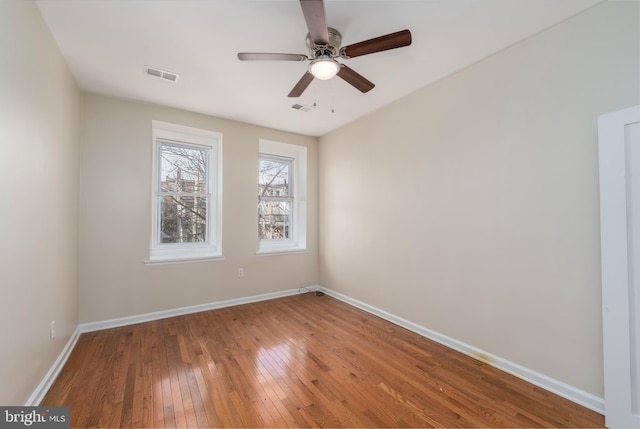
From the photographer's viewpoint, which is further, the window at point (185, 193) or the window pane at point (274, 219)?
the window pane at point (274, 219)

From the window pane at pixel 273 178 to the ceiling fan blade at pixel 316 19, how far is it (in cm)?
273

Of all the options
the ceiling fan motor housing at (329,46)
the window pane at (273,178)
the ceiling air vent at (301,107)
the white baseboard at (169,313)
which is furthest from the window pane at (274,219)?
the ceiling fan motor housing at (329,46)

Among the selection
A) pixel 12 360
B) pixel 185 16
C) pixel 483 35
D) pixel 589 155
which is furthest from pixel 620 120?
pixel 12 360

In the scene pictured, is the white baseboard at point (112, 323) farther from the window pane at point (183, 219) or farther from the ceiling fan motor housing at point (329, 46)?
the ceiling fan motor housing at point (329, 46)

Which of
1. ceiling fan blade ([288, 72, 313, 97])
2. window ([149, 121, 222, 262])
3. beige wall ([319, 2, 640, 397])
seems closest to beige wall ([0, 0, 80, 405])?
window ([149, 121, 222, 262])

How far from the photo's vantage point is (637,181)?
1539 millimetres

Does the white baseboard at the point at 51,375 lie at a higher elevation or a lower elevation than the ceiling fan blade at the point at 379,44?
lower

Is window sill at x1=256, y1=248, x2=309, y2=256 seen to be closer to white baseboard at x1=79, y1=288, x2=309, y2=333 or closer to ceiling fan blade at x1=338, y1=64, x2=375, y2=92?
white baseboard at x1=79, y1=288, x2=309, y2=333

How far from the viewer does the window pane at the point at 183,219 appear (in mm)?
3447

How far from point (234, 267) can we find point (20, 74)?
9.05 ft

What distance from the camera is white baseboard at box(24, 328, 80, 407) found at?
67.0 inches

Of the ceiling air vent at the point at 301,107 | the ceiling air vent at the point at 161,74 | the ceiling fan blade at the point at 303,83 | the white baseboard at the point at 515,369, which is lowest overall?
the white baseboard at the point at 515,369

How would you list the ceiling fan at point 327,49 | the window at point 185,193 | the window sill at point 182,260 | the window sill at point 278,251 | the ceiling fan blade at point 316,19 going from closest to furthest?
the ceiling fan blade at point 316,19 → the ceiling fan at point 327,49 → the window sill at point 182,260 → the window at point 185,193 → the window sill at point 278,251

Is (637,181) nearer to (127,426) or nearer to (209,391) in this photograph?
(209,391)
